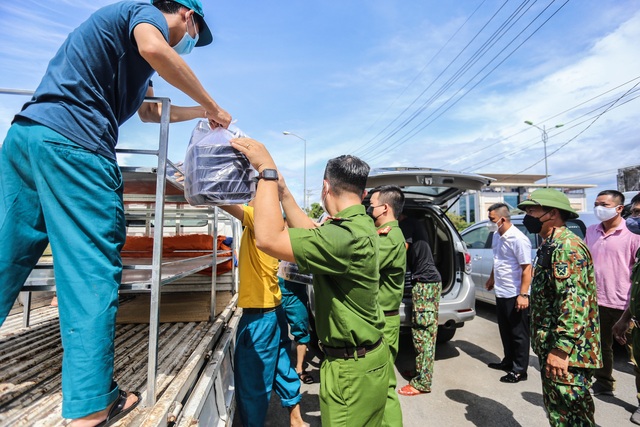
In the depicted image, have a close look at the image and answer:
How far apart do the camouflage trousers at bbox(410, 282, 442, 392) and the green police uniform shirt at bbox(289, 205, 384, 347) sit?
2138mm

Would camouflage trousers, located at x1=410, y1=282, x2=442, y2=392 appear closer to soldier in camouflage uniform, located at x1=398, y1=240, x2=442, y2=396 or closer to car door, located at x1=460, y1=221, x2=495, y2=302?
soldier in camouflage uniform, located at x1=398, y1=240, x2=442, y2=396

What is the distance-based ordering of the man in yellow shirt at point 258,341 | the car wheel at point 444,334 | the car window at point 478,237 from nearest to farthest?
the man in yellow shirt at point 258,341, the car wheel at point 444,334, the car window at point 478,237

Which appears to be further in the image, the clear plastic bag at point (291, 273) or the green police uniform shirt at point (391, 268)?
the green police uniform shirt at point (391, 268)

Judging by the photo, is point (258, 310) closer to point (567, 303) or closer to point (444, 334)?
point (567, 303)

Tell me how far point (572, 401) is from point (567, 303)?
1.90 ft

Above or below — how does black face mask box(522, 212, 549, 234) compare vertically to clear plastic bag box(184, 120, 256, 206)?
below

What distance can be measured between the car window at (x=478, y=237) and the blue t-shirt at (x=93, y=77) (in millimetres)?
6538

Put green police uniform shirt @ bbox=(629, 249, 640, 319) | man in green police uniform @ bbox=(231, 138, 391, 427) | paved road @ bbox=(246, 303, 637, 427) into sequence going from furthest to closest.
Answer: paved road @ bbox=(246, 303, 637, 427) < green police uniform shirt @ bbox=(629, 249, 640, 319) < man in green police uniform @ bbox=(231, 138, 391, 427)

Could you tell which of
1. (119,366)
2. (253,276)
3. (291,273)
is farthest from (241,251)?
(119,366)

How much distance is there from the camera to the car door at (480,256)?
20.7ft

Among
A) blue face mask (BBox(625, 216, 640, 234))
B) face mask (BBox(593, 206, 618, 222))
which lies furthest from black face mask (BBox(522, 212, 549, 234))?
blue face mask (BBox(625, 216, 640, 234))

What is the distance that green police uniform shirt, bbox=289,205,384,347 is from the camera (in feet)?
5.01

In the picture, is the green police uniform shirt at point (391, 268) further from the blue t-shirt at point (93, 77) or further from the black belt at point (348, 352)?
the blue t-shirt at point (93, 77)

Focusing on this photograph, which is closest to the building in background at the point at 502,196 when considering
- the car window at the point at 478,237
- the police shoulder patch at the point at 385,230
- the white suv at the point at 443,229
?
the car window at the point at 478,237
